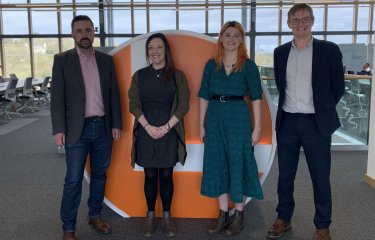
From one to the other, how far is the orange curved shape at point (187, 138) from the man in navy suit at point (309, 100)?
1.39ft

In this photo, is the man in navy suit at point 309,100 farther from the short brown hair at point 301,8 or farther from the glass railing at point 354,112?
the glass railing at point 354,112

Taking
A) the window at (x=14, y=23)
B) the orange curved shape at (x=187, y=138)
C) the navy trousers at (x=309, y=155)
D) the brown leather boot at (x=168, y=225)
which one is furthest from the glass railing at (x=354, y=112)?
the window at (x=14, y=23)

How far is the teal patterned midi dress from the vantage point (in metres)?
2.76

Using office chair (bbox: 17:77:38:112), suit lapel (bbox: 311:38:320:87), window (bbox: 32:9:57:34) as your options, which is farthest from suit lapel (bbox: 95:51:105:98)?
window (bbox: 32:9:57:34)

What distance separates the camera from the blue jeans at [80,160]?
8.92 feet

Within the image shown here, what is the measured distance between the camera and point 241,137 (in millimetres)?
2793

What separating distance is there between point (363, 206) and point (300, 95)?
1612 mm

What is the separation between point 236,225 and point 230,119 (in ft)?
2.71

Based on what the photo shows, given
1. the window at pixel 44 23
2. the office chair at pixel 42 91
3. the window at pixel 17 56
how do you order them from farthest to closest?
the window at pixel 17 56 < the window at pixel 44 23 < the office chair at pixel 42 91

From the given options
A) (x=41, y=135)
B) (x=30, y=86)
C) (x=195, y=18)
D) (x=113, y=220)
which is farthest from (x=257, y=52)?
(x=113, y=220)

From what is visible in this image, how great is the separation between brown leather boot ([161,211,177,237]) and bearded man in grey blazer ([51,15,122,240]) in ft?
1.96

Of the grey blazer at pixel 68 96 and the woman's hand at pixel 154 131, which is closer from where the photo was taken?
the grey blazer at pixel 68 96

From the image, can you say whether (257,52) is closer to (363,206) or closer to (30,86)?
(30,86)

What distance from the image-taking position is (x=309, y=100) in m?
2.62
